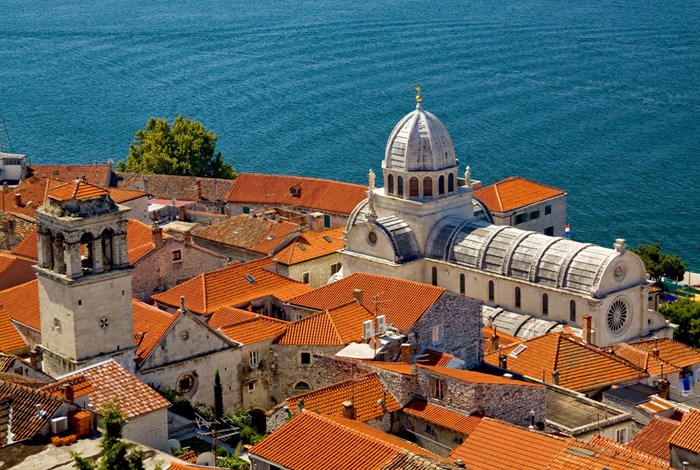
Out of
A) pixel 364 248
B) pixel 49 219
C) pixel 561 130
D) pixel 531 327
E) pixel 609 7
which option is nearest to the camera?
pixel 49 219

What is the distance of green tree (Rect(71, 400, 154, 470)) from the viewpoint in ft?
106

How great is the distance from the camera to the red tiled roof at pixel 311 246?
225 feet

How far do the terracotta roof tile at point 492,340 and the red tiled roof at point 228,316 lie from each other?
8714 mm

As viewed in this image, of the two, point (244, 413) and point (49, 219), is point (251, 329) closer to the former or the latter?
point (244, 413)

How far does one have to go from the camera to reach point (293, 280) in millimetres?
63875

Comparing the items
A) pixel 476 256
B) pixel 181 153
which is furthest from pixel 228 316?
pixel 181 153

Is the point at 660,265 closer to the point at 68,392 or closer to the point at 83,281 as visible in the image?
the point at 83,281

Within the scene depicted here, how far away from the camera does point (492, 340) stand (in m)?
57.2

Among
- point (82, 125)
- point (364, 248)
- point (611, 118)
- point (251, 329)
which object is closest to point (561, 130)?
point (611, 118)

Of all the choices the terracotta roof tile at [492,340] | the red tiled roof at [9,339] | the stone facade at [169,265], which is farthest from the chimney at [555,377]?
the stone facade at [169,265]

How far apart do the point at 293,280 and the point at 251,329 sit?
11.4m

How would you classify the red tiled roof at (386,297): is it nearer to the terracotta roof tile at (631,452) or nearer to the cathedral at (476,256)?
the cathedral at (476,256)

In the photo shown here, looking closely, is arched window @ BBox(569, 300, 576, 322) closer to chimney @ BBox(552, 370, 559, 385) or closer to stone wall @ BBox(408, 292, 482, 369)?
stone wall @ BBox(408, 292, 482, 369)

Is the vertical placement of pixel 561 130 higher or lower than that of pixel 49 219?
lower
